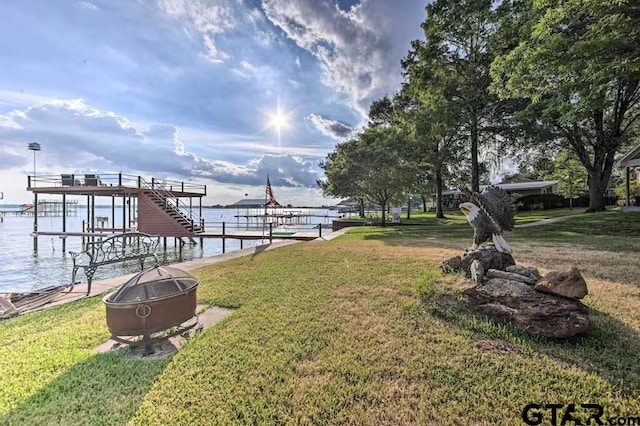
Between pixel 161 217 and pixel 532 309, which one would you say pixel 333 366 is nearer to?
pixel 532 309

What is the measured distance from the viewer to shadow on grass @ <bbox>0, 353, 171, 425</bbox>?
2.50 meters

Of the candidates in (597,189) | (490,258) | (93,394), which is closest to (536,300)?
(490,258)

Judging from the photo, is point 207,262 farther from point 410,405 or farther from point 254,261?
point 410,405

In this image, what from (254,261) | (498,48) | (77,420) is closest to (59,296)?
(254,261)

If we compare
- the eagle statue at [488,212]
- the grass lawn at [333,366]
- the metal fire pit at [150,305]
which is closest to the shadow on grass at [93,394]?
the grass lawn at [333,366]

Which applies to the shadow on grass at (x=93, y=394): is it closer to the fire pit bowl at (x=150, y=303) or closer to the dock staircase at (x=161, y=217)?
the fire pit bowl at (x=150, y=303)

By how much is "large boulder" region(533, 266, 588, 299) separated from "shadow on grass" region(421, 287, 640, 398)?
0.44m

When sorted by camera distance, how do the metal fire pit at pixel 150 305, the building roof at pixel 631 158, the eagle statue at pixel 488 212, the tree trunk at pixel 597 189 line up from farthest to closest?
the tree trunk at pixel 597 189
the building roof at pixel 631 158
the eagle statue at pixel 488 212
the metal fire pit at pixel 150 305

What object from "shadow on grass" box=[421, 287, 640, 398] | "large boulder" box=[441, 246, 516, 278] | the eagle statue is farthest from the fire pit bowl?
the eagle statue

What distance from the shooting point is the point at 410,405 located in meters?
2.48

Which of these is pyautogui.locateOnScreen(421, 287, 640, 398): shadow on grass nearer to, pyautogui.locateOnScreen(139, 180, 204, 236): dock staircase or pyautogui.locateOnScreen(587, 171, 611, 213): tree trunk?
pyautogui.locateOnScreen(139, 180, 204, 236): dock staircase

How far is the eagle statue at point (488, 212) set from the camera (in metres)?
5.95

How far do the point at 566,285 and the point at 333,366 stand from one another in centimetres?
292

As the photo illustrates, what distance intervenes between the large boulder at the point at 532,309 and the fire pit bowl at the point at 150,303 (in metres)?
3.86
